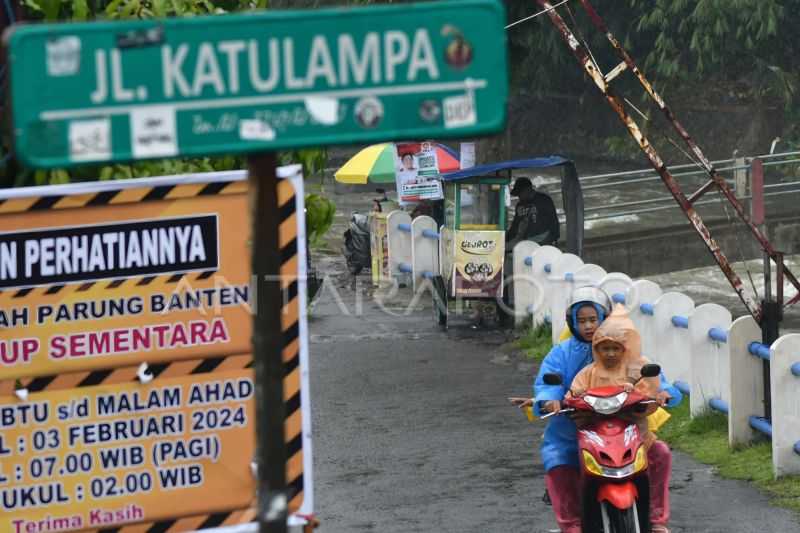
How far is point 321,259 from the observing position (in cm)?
2542

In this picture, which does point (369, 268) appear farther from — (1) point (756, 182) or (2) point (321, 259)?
(1) point (756, 182)

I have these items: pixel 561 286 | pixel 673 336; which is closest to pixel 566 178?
pixel 561 286

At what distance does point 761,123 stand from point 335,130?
3268 cm

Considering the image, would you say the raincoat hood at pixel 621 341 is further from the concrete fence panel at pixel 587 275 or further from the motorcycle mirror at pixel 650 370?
the concrete fence panel at pixel 587 275

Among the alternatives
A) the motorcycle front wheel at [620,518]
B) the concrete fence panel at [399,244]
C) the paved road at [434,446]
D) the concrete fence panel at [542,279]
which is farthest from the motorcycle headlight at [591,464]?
the concrete fence panel at [399,244]

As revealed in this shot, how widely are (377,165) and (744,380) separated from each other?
12.2m

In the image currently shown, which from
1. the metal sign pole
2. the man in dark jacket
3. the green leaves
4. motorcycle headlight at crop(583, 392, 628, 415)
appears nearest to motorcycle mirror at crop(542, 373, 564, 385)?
motorcycle headlight at crop(583, 392, 628, 415)

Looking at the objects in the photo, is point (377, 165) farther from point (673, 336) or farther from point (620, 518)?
point (620, 518)

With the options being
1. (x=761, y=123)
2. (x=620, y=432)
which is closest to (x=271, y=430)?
(x=620, y=432)

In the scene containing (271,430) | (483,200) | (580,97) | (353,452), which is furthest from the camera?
(580,97)

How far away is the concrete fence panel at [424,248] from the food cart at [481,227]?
2.43 metres

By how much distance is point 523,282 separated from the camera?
702 inches

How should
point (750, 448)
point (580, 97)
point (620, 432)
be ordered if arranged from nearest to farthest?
1. point (620, 432)
2. point (750, 448)
3. point (580, 97)

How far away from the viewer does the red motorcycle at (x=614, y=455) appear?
8.05 meters
